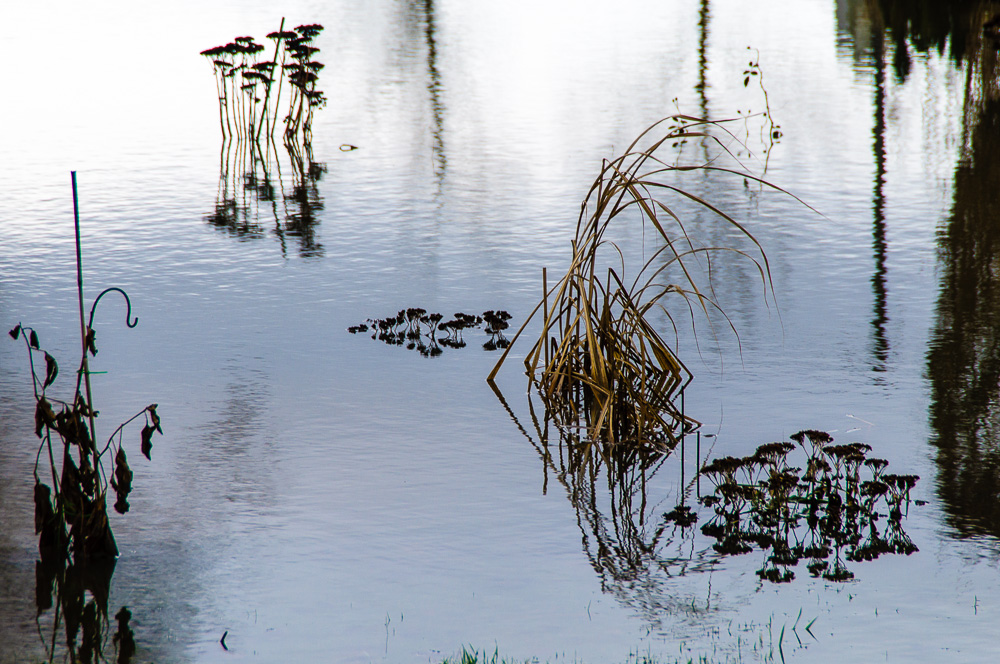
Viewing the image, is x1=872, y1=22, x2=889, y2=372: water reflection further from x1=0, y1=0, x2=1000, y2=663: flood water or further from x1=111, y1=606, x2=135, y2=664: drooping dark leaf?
x1=111, y1=606, x2=135, y2=664: drooping dark leaf

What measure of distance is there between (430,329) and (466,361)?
1.76 feet

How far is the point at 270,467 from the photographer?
4621mm

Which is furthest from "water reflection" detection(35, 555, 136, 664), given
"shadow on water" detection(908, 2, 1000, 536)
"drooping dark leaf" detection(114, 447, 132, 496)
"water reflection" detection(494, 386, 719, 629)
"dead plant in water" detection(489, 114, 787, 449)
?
"shadow on water" detection(908, 2, 1000, 536)

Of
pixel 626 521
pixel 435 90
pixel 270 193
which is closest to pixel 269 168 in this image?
pixel 270 193

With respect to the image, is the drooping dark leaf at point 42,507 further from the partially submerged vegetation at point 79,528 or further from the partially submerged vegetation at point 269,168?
the partially submerged vegetation at point 269,168

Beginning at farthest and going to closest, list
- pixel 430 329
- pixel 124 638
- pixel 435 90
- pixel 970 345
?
pixel 435 90
pixel 430 329
pixel 970 345
pixel 124 638

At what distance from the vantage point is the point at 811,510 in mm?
4145

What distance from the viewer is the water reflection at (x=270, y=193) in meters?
8.37

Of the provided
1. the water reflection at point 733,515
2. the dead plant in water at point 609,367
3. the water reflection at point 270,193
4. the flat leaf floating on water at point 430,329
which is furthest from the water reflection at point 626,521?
the water reflection at point 270,193

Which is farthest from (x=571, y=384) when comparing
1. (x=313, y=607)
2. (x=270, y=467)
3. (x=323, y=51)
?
(x=323, y=51)

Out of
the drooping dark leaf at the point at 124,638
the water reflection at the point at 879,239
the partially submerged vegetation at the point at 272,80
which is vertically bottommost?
the drooping dark leaf at the point at 124,638

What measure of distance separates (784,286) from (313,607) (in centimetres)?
437

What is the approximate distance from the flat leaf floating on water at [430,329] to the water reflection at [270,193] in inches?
65.1

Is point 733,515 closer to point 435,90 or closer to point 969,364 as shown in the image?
point 969,364
